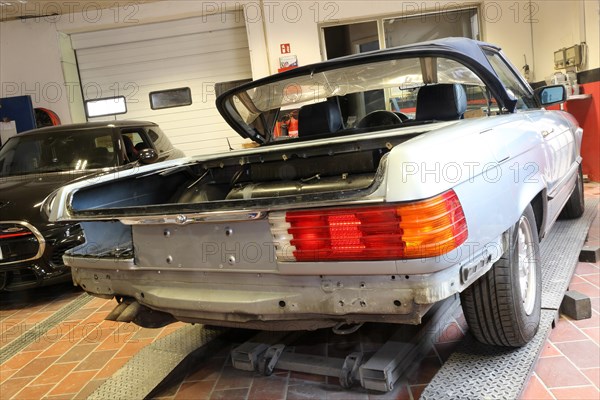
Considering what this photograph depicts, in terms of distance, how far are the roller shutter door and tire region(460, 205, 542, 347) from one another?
7.48 meters

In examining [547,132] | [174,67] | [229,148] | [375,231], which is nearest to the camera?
[375,231]

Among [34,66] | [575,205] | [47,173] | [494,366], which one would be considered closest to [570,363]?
[494,366]

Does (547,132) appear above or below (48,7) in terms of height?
below

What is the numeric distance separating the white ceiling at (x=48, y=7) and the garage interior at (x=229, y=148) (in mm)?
35

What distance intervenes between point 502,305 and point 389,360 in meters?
0.53

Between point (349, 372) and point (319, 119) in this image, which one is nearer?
point (349, 372)

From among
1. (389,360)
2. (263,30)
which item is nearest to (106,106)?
(263,30)

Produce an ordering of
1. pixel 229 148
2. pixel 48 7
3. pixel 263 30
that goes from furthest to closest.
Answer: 1. pixel 263 30
2. pixel 48 7
3. pixel 229 148

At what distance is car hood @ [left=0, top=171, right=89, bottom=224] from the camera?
3.90 m

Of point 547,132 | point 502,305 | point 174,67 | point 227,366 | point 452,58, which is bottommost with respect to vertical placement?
point 227,366

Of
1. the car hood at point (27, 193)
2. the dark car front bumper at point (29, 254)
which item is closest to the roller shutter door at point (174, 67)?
the car hood at point (27, 193)

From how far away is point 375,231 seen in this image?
4.76 feet

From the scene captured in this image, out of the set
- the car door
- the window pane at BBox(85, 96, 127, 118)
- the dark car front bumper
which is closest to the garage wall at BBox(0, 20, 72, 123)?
the window pane at BBox(85, 96, 127, 118)

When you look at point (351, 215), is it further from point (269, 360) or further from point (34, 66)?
point (34, 66)
